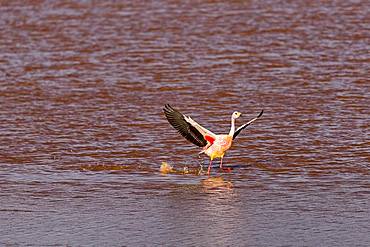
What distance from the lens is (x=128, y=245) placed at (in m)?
8.58

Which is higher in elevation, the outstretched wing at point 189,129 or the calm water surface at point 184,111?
the outstretched wing at point 189,129

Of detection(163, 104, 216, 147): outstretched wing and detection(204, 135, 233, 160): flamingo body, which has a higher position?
detection(163, 104, 216, 147): outstretched wing

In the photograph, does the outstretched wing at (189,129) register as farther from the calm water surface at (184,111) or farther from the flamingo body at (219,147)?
the calm water surface at (184,111)

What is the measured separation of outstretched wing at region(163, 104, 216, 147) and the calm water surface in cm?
31

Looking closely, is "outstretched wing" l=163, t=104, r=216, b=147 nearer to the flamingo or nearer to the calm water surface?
the flamingo

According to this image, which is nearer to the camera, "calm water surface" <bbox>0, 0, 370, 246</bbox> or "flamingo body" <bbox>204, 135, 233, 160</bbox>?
"calm water surface" <bbox>0, 0, 370, 246</bbox>

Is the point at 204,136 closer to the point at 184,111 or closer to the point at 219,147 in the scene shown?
Answer: the point at 219,147

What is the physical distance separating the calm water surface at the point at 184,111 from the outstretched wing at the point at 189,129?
31 centimetres

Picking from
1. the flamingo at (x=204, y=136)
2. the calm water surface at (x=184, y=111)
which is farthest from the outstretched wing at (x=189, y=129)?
the calm water surface at (x=184, y=111)

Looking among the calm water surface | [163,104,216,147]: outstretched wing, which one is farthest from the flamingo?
the calm water surface

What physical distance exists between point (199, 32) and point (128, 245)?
1205 centimetres

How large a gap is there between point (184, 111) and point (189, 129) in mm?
2845

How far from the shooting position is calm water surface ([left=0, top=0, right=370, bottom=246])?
367 inches

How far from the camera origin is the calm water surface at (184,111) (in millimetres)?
9320
